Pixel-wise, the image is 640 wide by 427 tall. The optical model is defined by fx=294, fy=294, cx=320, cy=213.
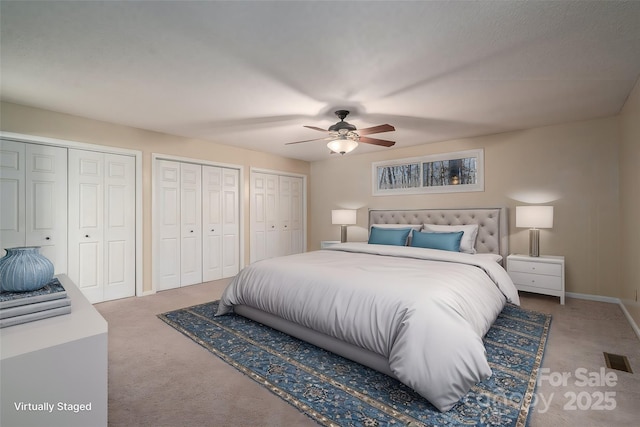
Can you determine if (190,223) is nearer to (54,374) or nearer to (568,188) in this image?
(54,374)

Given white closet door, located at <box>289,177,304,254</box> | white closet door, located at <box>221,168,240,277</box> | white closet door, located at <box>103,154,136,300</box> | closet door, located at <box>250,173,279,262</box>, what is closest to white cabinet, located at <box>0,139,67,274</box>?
white closet door, located at <box>103,154,136,300</box>

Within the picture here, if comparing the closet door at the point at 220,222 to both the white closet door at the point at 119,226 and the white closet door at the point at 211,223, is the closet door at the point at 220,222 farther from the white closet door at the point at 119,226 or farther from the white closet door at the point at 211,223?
the white closet door at the point at 119,226

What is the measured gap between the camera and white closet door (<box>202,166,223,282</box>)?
4809mm

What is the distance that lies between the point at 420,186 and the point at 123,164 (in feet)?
14.7

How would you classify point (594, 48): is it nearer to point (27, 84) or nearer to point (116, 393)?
point (116, 393)

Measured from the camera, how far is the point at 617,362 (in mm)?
2176

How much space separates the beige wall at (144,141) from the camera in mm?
3225

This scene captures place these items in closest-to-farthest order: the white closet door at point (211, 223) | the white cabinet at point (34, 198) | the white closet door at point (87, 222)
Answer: the white cabinet at point (34, 198)
the white closet door at point (87, 222)
the white closet door at point (211, 223)

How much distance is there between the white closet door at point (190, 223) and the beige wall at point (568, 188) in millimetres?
3850

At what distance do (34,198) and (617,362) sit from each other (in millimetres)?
5633

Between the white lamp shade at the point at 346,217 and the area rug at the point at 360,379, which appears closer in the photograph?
the area rug at the point at 360,379

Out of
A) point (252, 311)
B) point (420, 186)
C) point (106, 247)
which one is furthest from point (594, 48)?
point (106, 247)

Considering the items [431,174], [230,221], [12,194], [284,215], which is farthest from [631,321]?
[12,194]

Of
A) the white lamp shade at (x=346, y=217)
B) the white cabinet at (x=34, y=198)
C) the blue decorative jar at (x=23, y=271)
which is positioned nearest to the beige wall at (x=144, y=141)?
the white cabinet at (x=34, y=198)
